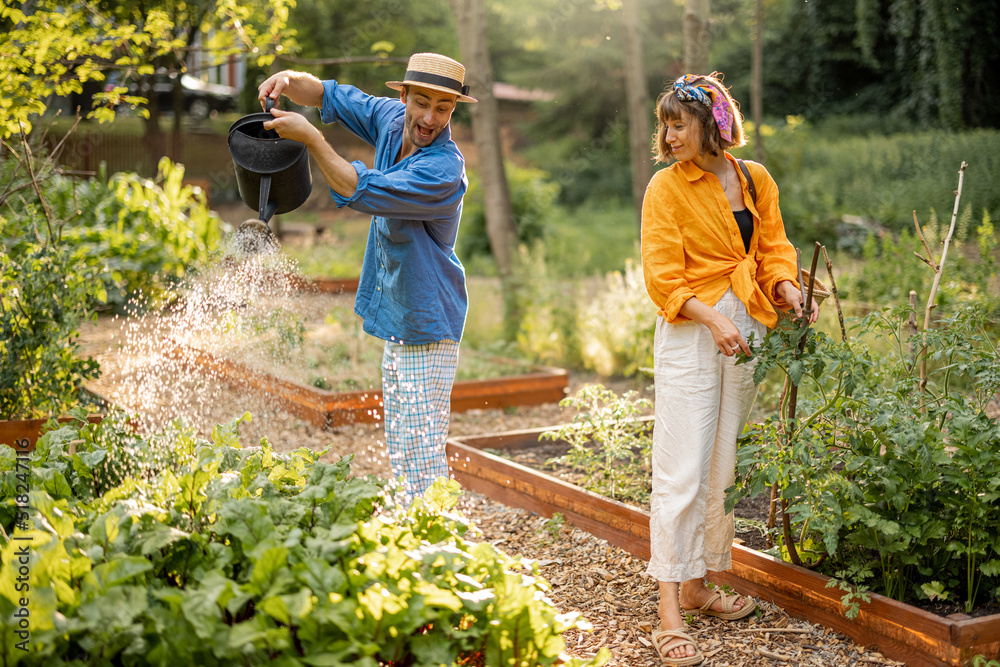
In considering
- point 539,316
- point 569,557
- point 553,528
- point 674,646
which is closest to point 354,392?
point 553,528

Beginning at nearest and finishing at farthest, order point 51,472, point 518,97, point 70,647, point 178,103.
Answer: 1. point 70,647
2. point 51,472
3. point 178,103
4. point 518,97

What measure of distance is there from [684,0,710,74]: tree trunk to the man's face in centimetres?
315

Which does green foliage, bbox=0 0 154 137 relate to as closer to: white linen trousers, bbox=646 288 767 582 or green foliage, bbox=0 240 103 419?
green foliage, bbox=0 240 103 419

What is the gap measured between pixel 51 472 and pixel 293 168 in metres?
1.23

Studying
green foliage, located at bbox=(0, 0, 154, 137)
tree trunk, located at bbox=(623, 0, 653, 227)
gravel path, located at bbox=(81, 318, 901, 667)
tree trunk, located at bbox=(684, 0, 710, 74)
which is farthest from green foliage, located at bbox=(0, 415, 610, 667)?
tree trunk, located at bbox=(623, 0, 653, 227)

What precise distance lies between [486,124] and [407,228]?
4860 mm

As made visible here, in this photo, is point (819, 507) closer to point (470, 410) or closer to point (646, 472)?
point (646, 472)

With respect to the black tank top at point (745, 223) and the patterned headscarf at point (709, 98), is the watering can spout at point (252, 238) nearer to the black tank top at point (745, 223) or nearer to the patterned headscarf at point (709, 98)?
the patterned headscarf at point (709, 98)

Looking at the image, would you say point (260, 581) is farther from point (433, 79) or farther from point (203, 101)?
point (203, 101)

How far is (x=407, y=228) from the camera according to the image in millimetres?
2809

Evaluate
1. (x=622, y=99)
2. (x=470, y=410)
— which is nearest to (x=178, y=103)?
(x=622, y=99)

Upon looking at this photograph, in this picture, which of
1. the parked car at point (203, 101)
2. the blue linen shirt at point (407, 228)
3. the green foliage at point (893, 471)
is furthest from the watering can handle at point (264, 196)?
the parked car at point (203, 101)

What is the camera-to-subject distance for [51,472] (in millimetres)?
2361

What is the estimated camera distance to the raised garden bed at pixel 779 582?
2.42 metres
